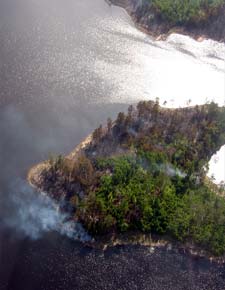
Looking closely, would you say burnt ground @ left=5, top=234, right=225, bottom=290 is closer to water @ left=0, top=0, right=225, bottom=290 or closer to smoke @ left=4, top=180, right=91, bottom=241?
water @ left=0, top=0, right=225, bottom=290

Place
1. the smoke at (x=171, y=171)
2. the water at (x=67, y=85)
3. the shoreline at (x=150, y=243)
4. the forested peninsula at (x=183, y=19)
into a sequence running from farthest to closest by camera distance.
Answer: the forested peninsula at (x=183, y=19)
the smoke at (x=171, y=171)
the shoreline at (x=150, y=243)
the water at (x=67, y=85)

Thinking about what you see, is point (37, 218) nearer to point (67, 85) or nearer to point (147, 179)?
point (147, 179)

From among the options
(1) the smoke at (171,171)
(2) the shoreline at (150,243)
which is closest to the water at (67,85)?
(2) the shoreline at (150,243)

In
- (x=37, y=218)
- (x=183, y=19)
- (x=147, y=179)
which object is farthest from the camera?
(x=183, y=19)

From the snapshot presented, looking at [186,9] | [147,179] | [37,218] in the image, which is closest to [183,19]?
[186,9]

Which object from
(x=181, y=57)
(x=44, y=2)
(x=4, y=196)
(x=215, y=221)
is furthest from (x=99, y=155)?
(x=44, y=2)

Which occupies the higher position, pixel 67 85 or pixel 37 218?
pixel 67 85

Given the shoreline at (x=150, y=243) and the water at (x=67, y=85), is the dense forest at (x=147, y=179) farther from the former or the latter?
the water at (x=67, y=85)
